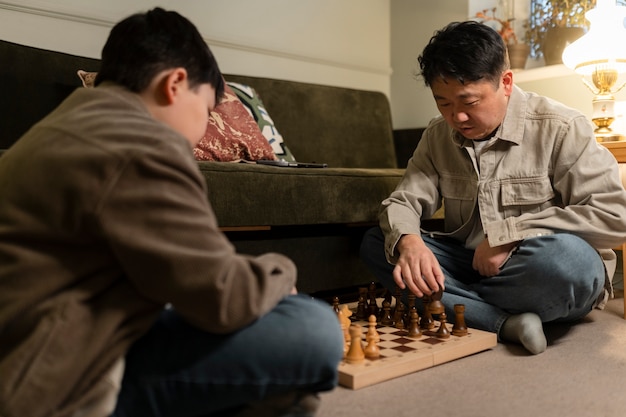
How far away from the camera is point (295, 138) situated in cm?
290

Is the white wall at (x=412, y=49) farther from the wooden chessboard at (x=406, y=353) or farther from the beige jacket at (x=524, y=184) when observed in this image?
the wooden chessboard at (x=406, y=353)

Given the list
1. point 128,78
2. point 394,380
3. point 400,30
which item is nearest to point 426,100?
point 400,30

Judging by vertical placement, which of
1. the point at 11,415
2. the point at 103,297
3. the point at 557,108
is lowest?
the point at 11,415

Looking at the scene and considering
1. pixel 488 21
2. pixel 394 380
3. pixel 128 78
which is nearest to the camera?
pixel 128 78

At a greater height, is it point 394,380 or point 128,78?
point 128,78

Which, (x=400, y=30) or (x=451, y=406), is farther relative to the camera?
(x=400, y=30)

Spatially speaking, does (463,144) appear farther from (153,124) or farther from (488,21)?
(488,21)

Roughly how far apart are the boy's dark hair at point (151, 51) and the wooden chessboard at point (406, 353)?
707 mm

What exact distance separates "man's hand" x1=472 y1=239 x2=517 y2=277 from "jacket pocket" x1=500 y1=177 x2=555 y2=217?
131mm

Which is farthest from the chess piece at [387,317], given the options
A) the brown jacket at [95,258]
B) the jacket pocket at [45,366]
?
the jacket pocket at [45,366]

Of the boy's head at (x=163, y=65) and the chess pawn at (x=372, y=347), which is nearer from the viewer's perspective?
the boy's head at (x=163, y=65)

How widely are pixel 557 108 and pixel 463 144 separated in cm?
28

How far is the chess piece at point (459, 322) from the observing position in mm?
1556

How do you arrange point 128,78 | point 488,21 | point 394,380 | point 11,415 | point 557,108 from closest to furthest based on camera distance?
1. point 11,415
2. point 128,78
3. point 394,380
4. point 557,108
5. point 488,21
